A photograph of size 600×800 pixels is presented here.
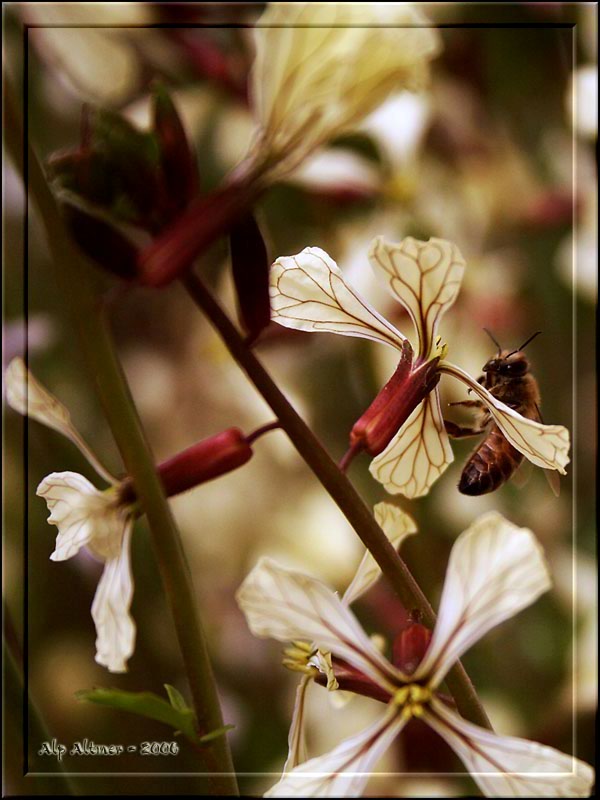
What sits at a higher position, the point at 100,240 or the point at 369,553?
the point at 100,240

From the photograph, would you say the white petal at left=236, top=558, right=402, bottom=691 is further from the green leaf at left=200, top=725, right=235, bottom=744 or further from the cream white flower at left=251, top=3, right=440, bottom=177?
the cream white flower at left=251, top=3, right=440, bottom=177

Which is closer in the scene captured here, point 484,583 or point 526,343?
point 484,583

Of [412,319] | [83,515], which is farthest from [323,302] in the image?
[83,515]

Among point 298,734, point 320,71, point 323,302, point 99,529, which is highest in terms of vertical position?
point 320,71

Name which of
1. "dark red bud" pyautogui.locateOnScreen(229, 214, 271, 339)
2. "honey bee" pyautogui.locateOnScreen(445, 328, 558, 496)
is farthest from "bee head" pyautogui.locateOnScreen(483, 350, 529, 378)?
"dark red bud" pyautogui.locateOnScreen(229, 214, 271, 339)

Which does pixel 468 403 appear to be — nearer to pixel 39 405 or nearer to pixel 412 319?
pixel 412 319

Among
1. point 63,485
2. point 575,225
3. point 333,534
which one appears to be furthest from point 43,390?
point 575,225
